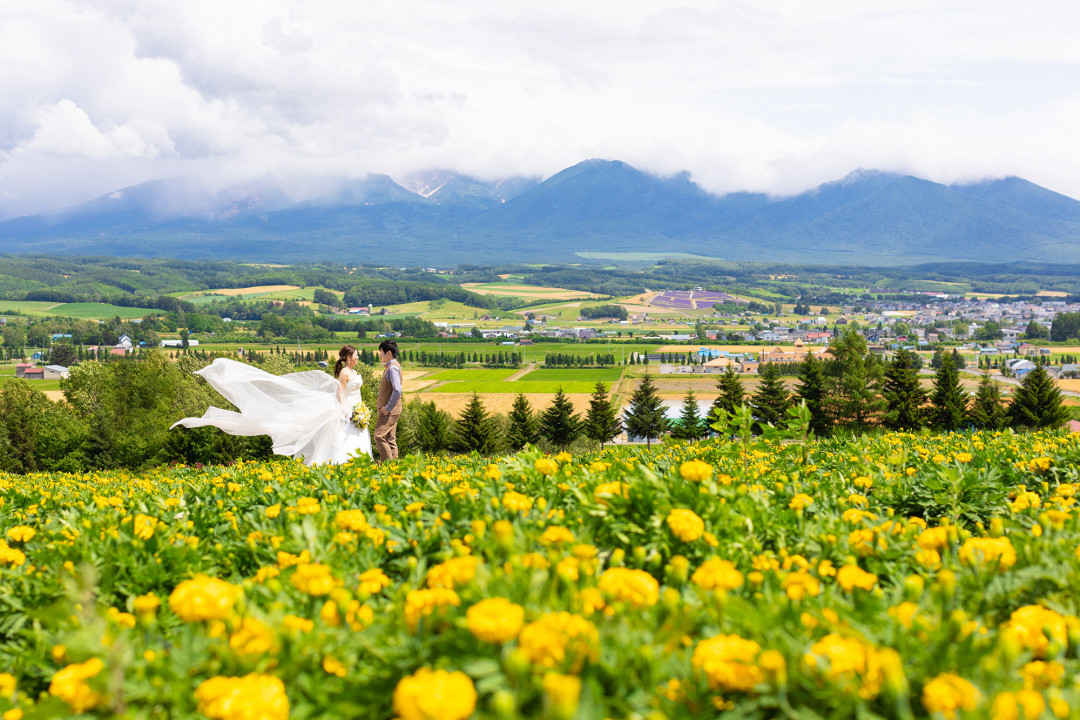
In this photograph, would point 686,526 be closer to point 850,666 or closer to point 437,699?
point 850,666

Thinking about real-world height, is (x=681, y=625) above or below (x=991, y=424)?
above

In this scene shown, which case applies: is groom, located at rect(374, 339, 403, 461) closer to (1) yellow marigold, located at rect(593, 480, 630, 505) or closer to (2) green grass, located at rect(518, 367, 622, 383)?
(1) yellow marigold, located at rect(593, 480, 630, 505)

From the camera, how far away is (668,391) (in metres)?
89.1

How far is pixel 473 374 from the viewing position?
110m

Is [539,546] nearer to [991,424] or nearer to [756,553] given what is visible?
[756,553]

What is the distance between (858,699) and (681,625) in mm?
471

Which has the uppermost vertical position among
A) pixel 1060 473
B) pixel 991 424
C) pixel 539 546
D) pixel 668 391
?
pixel 539 546

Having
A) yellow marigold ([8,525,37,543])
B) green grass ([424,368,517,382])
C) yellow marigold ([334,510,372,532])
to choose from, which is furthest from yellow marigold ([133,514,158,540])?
green grass ([424,368,517,382])

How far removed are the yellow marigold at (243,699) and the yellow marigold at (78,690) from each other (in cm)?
32

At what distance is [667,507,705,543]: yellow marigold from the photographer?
2.77 m

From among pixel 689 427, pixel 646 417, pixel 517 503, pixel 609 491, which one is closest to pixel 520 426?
pixel 689 427

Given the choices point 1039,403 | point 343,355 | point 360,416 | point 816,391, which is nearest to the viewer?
point 343,355

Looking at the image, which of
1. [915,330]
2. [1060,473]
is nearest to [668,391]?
[1060,473]

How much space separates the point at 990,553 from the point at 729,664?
1.55m
